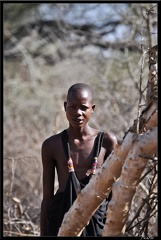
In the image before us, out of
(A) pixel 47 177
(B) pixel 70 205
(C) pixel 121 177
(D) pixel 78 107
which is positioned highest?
(D) pixel 78 107

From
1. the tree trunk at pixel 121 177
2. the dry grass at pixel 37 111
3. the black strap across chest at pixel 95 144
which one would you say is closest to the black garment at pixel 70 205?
the black strap across chest at pixel 95 144

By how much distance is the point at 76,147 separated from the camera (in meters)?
2.84

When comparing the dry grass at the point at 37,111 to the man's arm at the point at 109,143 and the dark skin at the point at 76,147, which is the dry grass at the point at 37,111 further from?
the man's arm at the point at 109,143

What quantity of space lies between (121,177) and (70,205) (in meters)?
0.62

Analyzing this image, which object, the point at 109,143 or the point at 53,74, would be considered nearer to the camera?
the point at 109,143

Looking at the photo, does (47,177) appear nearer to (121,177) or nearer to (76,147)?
(76,147)

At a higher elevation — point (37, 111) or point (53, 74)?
point (53, 74)

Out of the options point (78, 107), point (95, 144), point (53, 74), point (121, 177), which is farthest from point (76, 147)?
point (53, 74)

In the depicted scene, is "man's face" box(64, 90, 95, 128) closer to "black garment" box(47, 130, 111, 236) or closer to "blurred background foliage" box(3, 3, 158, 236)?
"black garment" box(47, 130, 111, 236)

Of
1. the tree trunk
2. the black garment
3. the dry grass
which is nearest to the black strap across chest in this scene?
the black garment

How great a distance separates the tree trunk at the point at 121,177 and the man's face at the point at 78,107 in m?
0.43

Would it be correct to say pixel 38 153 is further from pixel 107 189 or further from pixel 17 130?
pixel 107 189

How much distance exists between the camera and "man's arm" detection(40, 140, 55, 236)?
288cm

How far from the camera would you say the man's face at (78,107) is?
2.73m
